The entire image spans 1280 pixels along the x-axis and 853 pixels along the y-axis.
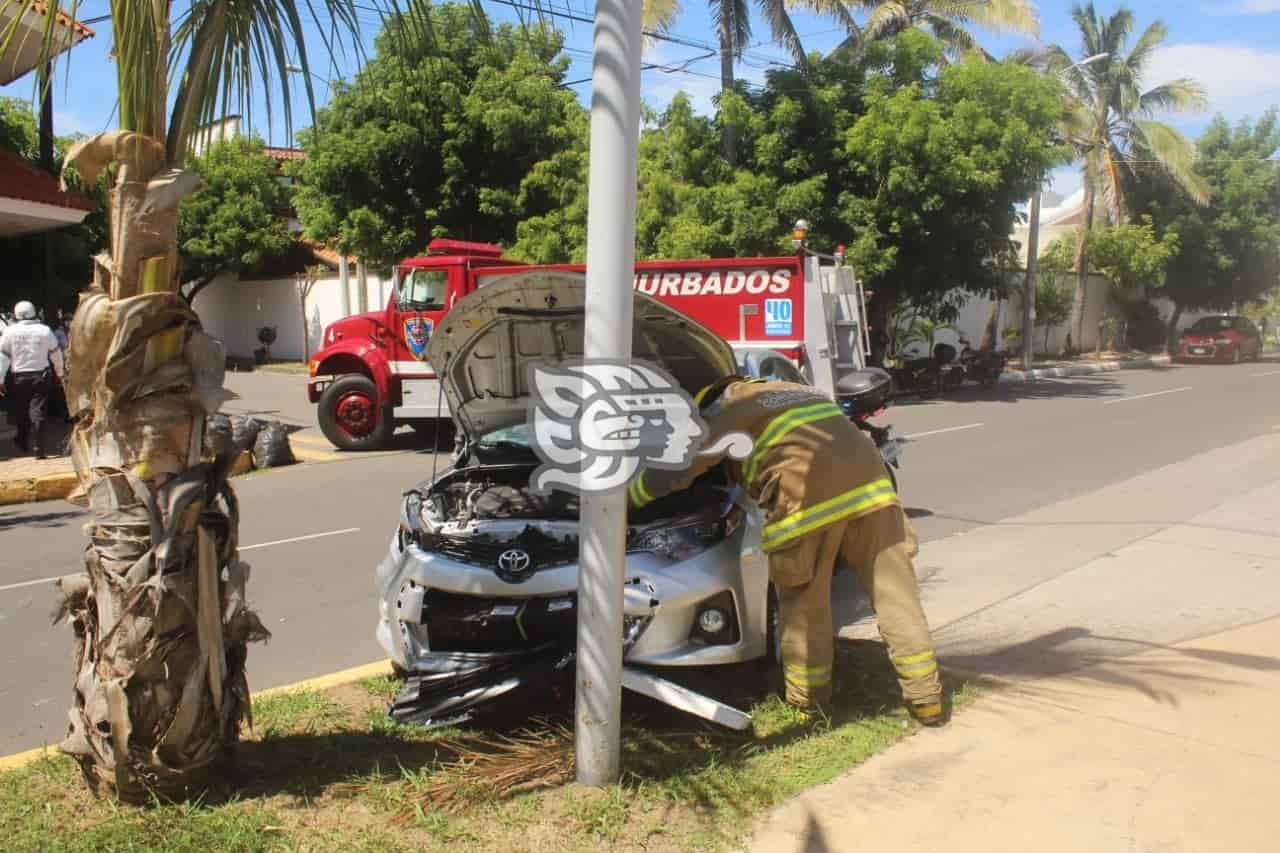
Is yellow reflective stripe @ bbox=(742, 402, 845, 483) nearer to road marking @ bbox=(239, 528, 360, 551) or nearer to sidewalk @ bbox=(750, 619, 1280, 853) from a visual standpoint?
sidewalk @ bbox=(750, 619, 1280, 853)

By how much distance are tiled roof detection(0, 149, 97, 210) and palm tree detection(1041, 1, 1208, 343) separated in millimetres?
25645

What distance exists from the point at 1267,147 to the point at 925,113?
24.2 m

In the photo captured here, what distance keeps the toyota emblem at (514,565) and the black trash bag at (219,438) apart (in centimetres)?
117

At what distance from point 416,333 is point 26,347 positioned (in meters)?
4.36

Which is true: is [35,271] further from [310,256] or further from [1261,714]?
[1261,714]

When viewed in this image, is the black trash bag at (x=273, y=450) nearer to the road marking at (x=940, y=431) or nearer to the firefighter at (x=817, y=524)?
the road marking at (x=940, y=431)

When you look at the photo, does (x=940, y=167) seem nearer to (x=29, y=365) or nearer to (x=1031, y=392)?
(x=1031, y=392)

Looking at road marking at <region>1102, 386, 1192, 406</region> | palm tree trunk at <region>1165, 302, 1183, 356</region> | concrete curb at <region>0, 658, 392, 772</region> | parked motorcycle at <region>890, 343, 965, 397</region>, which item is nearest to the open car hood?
concrete curb at <region>0, 658, 392, 772</region>

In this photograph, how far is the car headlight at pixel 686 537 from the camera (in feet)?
14.0

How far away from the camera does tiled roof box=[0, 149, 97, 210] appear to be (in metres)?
12.7

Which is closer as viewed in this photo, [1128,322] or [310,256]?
[310,256]

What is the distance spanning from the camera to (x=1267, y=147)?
3556 cm

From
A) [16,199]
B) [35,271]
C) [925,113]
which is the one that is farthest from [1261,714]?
[35,271]
